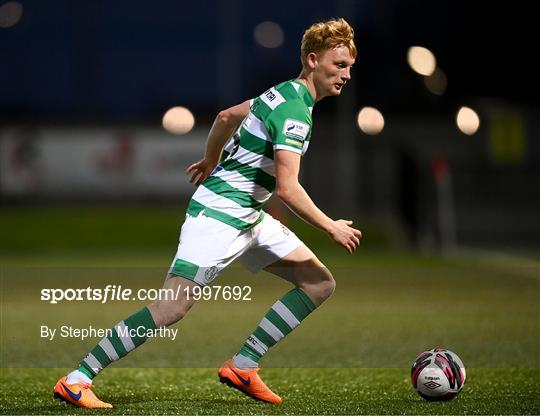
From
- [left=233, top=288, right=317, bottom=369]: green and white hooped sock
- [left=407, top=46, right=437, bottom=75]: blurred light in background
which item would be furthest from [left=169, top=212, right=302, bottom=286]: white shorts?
[left=407, top=46, right=437, bottom=75]: blurred light in background

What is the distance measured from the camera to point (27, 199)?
111ft

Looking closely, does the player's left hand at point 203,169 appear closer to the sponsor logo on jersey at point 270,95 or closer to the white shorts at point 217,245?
the white shorts at point 217,245

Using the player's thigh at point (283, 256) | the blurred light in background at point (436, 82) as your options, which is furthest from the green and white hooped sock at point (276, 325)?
the blurred light in background at point (436, 82)

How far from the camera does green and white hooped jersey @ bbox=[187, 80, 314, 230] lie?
643 centimetres

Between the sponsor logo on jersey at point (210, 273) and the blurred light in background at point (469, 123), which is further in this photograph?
the blurred light in background at point (469, 123)

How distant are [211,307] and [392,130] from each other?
82.4ft

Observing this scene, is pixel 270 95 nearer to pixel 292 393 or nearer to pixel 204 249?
pixel 204 249

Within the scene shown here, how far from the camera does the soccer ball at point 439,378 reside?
22.3 ft

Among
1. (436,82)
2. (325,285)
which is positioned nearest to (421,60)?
(436,82)

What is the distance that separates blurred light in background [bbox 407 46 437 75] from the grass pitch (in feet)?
90.6

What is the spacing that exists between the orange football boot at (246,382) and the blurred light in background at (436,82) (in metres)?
40.7

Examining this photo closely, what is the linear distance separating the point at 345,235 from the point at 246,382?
114 centimetres

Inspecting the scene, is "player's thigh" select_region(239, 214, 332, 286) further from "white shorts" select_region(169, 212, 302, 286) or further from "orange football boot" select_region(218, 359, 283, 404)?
"orange football boot" select_region(218, 359, 283, 404)

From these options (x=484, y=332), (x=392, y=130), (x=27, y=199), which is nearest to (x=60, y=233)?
(x=27, y=199)
